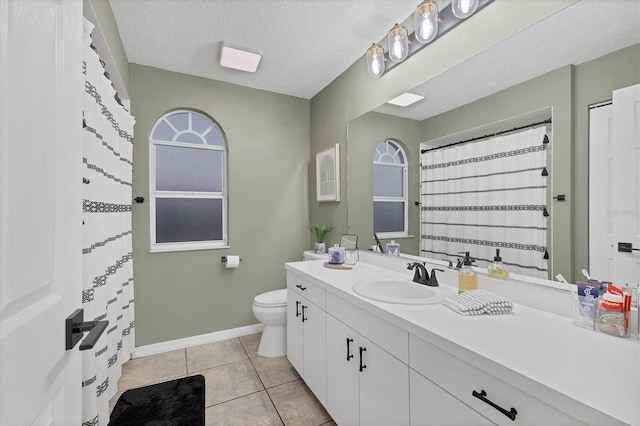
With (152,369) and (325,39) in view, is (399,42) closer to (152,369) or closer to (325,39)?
(325,39)

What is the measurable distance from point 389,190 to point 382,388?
132cm

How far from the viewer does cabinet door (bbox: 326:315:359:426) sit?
1.43 meters

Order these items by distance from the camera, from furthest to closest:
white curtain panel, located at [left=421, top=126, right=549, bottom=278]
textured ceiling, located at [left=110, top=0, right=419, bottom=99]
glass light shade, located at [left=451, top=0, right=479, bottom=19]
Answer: textured ceiling, located at [left=110, top=0, right=419, bottom=99], glass light shade, located at [left=451, top=0, right=479, bottom=19], white curtain panel, located at [left=421, top=126, right=549, bottom=278]

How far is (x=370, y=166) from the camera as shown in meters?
2.35

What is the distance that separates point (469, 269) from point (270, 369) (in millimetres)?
1717

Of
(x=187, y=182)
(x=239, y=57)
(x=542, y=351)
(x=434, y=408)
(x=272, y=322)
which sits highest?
(x=239, y=57)

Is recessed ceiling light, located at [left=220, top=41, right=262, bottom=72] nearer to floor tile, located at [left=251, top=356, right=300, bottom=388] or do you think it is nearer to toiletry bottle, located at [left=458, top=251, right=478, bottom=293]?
toiletry bottle, located at [left=458, top=251, right=478, bottom=293]

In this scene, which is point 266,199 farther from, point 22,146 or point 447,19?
point 22,146

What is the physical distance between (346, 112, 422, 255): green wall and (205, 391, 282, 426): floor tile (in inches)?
52.3

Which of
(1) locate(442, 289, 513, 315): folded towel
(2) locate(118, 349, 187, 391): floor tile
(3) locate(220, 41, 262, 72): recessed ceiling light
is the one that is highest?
(3) locate(220, 41, 262, 72): recessed ceiling light

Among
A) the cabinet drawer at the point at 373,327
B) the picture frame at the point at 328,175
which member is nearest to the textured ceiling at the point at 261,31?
the picture frame at the point at 328,175

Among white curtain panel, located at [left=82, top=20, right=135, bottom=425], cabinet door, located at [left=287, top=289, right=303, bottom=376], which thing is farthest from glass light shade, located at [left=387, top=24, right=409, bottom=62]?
cabinet door, located at [left=287, top=289, right=303, bottom=376]

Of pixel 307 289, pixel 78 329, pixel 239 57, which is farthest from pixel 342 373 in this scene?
pixel 239 57

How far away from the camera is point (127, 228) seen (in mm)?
2186
